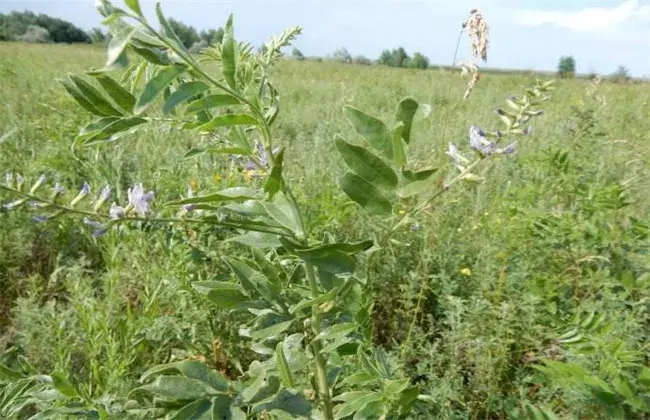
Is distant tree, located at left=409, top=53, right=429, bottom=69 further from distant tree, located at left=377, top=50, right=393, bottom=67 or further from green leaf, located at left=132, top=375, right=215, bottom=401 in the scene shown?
green leaf, located at left=132, top=375, right=215, bottom=401

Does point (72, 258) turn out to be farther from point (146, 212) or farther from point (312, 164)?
point (146, 212)

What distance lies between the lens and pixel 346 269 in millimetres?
746

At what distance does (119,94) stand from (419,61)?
1433 cm

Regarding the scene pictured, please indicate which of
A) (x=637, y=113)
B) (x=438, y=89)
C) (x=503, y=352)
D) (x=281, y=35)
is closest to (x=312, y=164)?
(x=503, y=352)

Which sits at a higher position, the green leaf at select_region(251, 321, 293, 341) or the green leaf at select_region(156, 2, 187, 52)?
the green leaf at select_region(156, 2, 187, 52)

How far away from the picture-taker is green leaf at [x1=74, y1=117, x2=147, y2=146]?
68 cm

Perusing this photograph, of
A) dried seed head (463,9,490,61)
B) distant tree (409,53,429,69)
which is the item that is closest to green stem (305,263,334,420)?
dried seed head (463,9,490,61)

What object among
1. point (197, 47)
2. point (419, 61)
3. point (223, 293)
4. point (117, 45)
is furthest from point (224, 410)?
point (419, 61)

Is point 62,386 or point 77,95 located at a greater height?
point 77,95

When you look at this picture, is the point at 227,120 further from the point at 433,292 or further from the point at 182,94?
the point at 433,292

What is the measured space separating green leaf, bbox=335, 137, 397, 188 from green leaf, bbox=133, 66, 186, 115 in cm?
26

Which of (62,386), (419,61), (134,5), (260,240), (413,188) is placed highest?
(419,61)

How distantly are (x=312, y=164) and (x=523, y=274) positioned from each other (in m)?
1.53

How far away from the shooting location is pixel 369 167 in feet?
2.60
